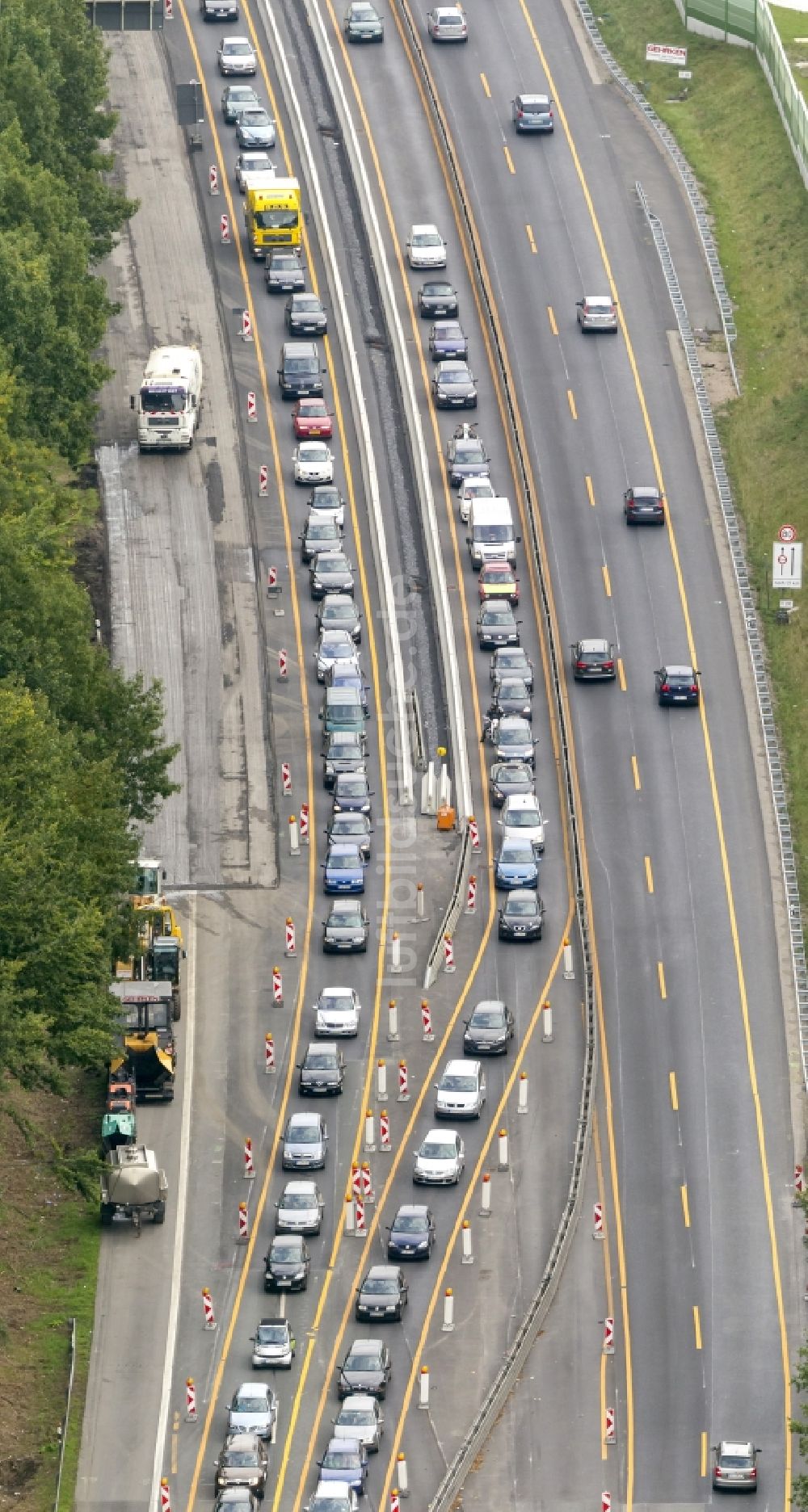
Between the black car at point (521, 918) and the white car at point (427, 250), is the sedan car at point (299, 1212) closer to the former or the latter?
the black car at point (521, 918)

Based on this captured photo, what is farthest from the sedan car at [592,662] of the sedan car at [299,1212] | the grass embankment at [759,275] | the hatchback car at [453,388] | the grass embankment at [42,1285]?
the sedan car at [299,1212]

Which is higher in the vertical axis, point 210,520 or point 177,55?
point 177,55

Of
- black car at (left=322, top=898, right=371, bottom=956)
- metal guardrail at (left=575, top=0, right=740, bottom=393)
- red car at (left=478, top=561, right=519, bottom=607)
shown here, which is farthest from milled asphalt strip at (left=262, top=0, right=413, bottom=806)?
metal guardrail at (left=575, top=0, right=740, bottom=393)

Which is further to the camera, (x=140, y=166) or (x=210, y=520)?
(x=140, y=166)

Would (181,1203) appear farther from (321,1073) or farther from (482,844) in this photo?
(482,844)

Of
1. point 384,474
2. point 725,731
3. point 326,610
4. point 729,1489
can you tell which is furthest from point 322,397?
point 729,1489

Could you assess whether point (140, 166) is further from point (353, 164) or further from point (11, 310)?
point (11, 310)
